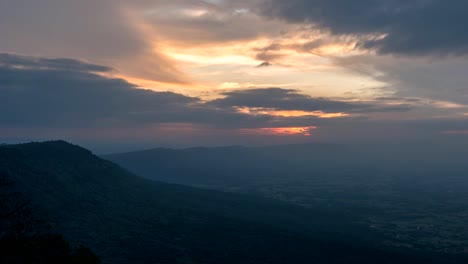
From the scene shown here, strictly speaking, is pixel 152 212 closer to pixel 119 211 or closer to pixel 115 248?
pixel 119 211

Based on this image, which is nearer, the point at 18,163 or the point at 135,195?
the point at 18,163

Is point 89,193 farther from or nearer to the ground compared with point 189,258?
farther from the ground

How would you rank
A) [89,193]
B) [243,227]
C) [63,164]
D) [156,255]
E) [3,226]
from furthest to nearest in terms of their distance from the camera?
[63,164] < [89,193] < [243,227] < [156,255] < [3,226]

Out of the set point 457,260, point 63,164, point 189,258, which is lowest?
point 457,260

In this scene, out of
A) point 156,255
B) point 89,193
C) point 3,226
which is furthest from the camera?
point 89,193

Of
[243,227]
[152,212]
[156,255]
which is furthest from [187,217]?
[156,255]

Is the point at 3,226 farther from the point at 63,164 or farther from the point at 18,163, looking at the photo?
the point at 63,164
